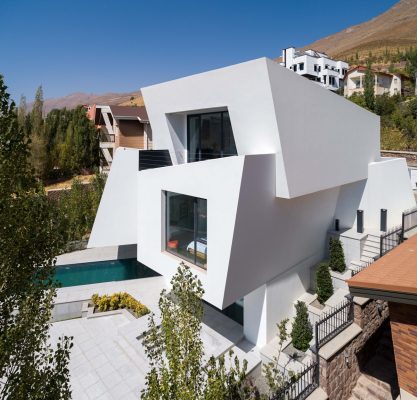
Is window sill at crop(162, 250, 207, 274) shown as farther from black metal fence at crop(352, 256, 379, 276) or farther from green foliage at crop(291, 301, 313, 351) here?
black metal fence at crop(352, 256, 379, 276)

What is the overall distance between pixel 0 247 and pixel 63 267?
15.9 metres

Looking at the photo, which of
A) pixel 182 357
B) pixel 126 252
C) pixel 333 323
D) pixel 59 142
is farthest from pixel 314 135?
pixel 59 142

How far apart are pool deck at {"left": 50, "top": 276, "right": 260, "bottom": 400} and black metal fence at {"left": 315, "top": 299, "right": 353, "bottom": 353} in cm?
307

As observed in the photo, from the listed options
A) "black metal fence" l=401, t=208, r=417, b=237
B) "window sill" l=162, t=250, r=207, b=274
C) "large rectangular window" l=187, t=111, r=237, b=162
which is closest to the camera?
"window sill" l=162, t=250, r=207, b=274

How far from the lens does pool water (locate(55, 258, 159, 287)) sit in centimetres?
1792

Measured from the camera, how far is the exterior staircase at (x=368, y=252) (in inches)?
573

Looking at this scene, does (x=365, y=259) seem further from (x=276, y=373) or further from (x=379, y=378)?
(x=276, y=373)

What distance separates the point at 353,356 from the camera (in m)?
9.49

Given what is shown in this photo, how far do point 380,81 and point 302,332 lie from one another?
199 ft

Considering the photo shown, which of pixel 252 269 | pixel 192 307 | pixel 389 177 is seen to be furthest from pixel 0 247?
pixel 389 177

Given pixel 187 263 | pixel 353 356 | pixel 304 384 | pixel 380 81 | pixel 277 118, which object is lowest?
pixel 304 384

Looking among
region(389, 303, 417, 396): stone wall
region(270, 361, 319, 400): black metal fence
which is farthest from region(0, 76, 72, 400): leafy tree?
region(389, 303, 417, 396): stone wall

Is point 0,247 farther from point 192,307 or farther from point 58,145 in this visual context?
point 58,145

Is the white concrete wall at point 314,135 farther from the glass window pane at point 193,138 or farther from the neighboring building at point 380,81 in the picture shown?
the neighboring building at point 380,81
